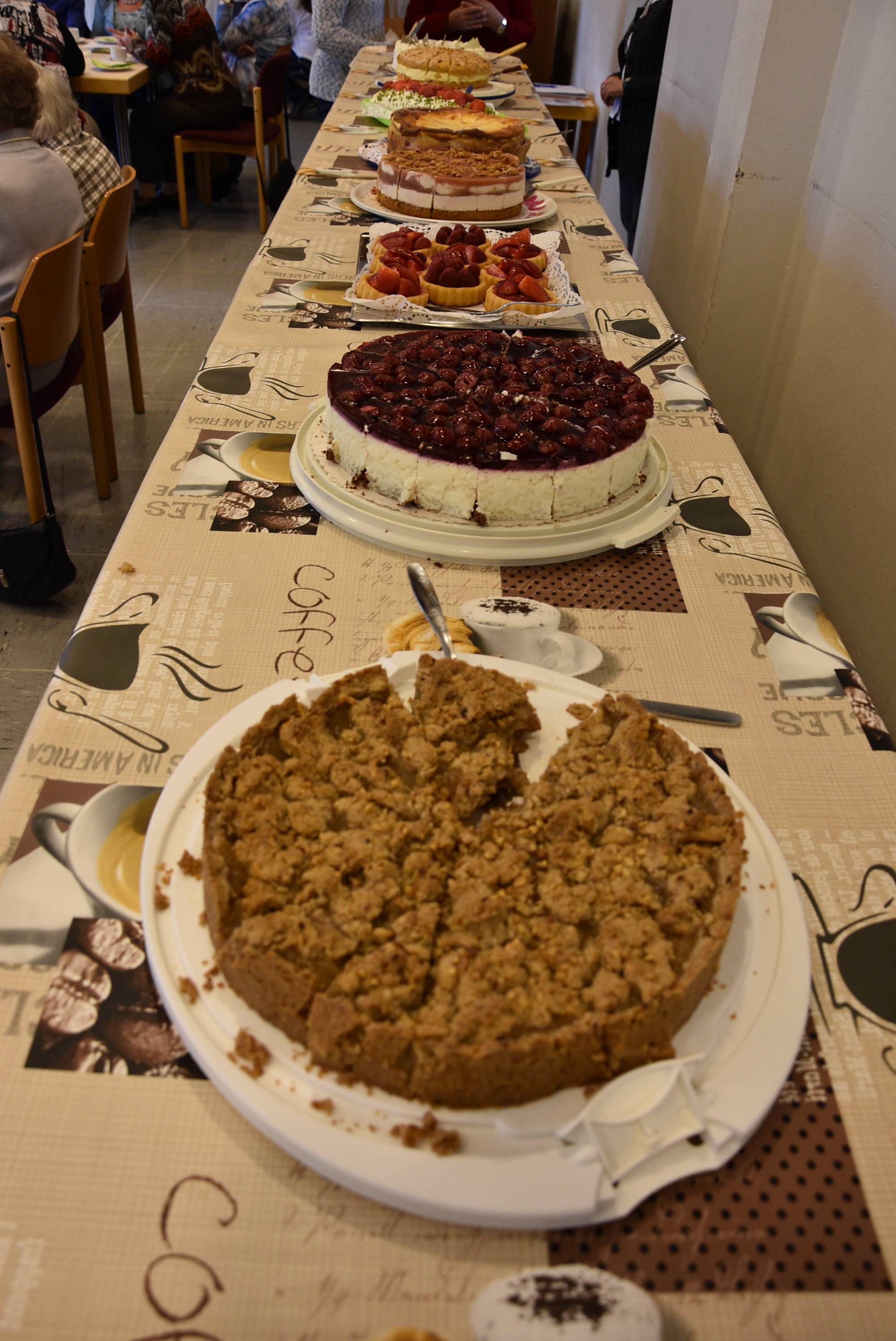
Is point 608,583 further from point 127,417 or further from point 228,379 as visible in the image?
point 127,417

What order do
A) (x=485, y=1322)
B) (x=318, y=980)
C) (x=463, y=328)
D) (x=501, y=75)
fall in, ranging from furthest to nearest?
(x=501, y=75) → (x=463, y=328) → (x=318, y=980) → (x=485, y=1322)

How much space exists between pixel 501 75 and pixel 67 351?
3.13 m

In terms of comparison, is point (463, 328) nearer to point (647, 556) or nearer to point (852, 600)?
point (647, 556)

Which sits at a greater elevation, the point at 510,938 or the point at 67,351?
the point at 510,938

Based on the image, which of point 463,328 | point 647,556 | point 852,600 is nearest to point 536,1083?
point 647,556

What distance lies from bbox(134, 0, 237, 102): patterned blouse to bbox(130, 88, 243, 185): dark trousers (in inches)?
1.4

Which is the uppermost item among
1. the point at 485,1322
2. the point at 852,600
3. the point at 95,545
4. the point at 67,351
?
the point at 485,1322

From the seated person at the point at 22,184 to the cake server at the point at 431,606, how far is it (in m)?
1.62

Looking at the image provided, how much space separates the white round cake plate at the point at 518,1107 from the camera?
623 mm

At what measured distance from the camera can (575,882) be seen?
2.63 ft

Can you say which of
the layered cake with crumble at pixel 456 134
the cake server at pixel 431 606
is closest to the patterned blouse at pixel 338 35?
the layered cake with crumble at pixel 456 134

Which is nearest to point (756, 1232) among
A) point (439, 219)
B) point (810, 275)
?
point (439, 219)

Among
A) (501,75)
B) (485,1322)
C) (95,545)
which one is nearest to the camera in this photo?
(485,1322)

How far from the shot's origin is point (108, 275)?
2.81 metres
